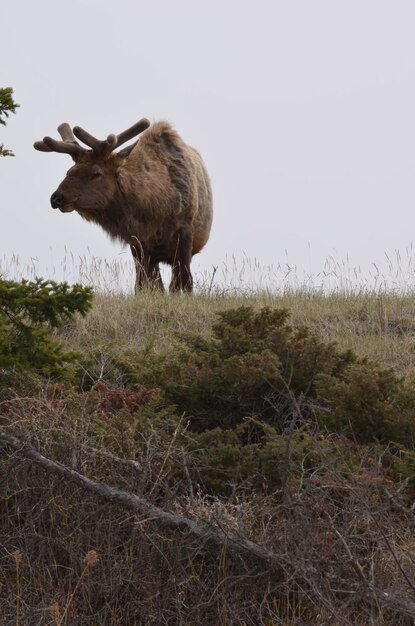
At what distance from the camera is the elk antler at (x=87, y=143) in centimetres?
1271

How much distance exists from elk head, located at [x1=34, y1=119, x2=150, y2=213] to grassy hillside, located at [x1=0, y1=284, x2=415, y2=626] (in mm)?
6360

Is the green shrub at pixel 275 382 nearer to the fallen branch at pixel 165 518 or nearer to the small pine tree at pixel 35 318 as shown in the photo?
the small pine tree at pixel 35 318

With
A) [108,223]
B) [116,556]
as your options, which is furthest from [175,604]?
[108,223]

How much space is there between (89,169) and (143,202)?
856 mm

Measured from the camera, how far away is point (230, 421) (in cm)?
620

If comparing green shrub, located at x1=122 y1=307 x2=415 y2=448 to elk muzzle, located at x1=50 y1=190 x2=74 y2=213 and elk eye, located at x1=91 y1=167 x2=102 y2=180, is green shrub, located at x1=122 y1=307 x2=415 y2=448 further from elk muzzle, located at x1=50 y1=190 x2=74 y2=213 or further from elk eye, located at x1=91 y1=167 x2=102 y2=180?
elk eye, located at x1=91 y1=167 x2=102 y2=180

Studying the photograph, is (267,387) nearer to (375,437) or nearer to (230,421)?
(230,421)

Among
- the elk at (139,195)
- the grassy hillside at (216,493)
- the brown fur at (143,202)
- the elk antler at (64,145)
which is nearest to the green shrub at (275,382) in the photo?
the grassy hillside at (216,493)

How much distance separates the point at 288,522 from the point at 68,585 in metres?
1.05

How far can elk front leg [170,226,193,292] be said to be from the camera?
13.2 metres

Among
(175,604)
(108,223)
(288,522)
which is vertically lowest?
(175,604)

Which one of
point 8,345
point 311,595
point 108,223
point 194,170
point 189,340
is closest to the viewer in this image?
point 311,595

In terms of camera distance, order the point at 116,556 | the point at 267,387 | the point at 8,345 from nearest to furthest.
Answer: the point at 116,556 → the point at 8,345 → the point at 267,387

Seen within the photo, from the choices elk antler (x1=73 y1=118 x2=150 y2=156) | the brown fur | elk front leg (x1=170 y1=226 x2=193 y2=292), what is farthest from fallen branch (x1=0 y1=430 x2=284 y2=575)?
elk front leg (x1=170 y1=226 x2=193 y2=292)
